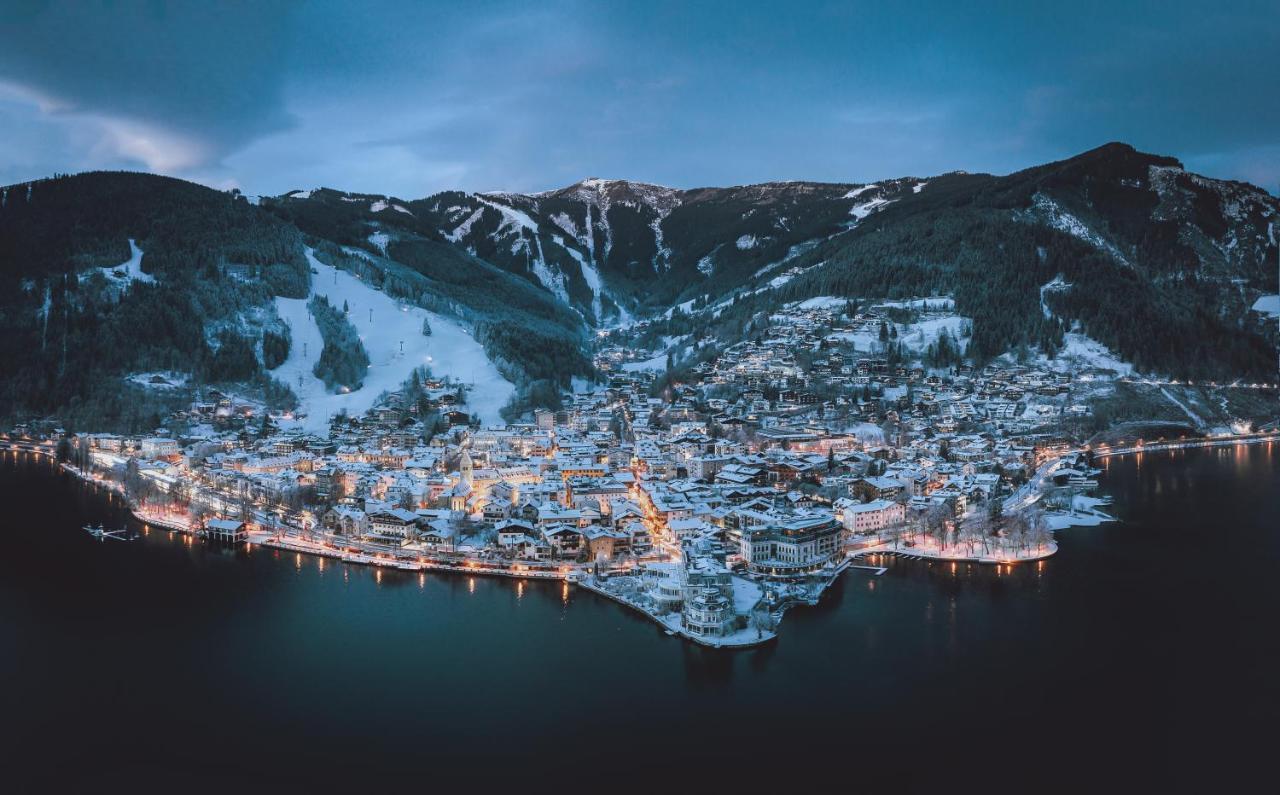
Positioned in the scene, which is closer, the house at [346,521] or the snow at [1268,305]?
the house at [346,521]

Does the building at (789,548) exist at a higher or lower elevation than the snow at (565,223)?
lower

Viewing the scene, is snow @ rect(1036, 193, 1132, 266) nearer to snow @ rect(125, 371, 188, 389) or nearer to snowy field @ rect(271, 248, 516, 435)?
snowy field @ rect(271, 248, 516, 435)

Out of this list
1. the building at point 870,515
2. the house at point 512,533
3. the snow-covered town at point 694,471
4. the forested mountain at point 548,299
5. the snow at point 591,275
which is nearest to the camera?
the snow-covered town at point 694,471

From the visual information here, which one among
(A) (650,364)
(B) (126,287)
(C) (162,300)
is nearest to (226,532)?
(C) (162,300)

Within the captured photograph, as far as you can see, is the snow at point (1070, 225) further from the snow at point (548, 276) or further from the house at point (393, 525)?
the house at point (393, 525)

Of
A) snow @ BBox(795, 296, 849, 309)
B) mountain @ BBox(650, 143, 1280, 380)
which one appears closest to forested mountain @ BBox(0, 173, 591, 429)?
snow @ BBox(795, 296, 849, 309)

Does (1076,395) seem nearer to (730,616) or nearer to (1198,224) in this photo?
(730,616)

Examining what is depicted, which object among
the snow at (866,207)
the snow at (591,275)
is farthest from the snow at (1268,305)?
the snow at (591,275)

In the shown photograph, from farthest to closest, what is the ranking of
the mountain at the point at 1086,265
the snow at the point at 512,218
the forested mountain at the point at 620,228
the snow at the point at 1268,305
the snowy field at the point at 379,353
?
the snow at the point at 512,218
the forested mountain at the point at 620,228
the snow at the point at 1268,305
the mountain at the point at 1086,265
the snowy field at the point at 379,353
